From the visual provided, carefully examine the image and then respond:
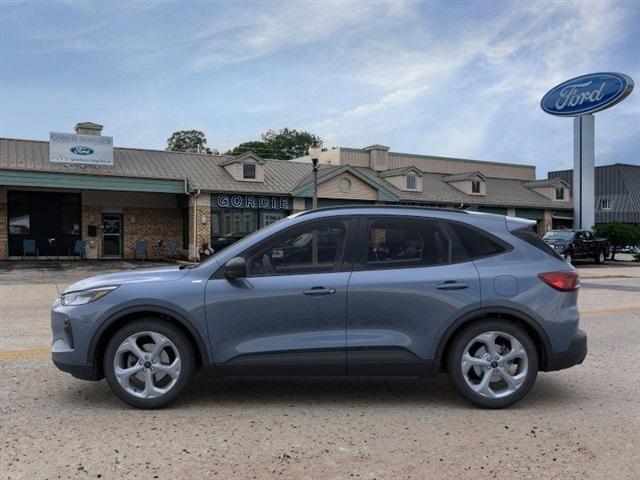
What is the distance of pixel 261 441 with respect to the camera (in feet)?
13.8

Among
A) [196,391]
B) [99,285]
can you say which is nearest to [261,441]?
[196,391]

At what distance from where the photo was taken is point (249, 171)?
100 ft

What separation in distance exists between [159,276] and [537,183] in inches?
1661

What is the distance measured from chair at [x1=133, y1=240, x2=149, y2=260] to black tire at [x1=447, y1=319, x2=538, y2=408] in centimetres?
2622

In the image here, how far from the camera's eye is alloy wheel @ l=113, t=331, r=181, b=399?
4.79m

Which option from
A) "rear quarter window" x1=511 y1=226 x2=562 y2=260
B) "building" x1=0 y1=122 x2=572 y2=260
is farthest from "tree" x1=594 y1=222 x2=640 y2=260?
"rear quarter window" x1=511 y1=226 x2=562 y2=260

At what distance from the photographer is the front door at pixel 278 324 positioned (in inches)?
187

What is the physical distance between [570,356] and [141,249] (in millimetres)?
26590

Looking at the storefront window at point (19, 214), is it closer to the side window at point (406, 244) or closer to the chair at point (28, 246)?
the chair at point (28, 246)

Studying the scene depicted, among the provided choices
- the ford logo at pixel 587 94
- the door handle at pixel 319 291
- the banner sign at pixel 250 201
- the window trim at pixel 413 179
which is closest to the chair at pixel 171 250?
the banner sign at pixel 250 201

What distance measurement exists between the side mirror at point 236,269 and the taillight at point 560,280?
2.45m

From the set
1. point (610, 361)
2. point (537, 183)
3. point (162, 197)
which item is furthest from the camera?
point (537, 183)

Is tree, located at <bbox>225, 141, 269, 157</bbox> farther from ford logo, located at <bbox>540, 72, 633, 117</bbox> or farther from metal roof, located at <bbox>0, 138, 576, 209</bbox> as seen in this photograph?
ford logo, located at <bbox>540, 72, 633, 117</bbox>

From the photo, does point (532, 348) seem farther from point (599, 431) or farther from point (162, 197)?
point (162, 197)
